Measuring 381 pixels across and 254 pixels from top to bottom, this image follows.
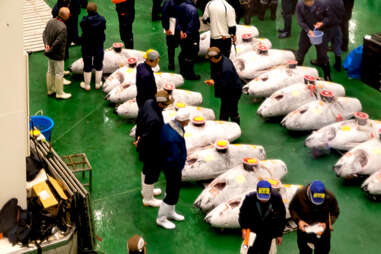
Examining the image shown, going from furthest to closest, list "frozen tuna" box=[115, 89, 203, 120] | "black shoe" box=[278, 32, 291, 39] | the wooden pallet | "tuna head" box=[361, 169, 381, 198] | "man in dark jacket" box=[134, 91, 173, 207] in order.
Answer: "black shoe" box=[278, 32, 291, 39], the wooden pallet, "frozen tuna" box=[115, 89, 203, 120], "tuna head" box=[361, 169, 381, 198], "man in dark jacket" box=[134, 91, 173, 207]

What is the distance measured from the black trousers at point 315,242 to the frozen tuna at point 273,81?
4833 mm

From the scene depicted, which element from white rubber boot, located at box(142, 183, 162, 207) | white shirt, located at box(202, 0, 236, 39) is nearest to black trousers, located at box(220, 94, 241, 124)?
white shirt, located at box(202, 0, 236, 39)

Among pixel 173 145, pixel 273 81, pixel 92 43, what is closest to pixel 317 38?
pixel 273 81

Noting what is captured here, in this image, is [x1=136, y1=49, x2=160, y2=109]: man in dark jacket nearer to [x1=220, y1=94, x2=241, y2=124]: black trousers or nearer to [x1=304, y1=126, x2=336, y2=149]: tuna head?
[x1=220, y1=94, x2=241, y2=124]: black trousers

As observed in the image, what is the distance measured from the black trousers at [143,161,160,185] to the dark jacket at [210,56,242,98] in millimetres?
2256

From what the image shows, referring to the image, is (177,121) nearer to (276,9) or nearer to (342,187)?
(342,187)

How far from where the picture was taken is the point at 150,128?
812cm

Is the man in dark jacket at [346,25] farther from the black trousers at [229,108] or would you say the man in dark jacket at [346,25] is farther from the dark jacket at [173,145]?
the dark jacket at [173,145]

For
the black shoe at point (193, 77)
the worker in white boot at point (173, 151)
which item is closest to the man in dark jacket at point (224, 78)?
the worker in white boot at point (173, 151)

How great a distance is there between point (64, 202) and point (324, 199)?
3.12m

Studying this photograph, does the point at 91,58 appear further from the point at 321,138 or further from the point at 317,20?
the point at 321,138

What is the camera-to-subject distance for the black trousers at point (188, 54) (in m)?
12.5

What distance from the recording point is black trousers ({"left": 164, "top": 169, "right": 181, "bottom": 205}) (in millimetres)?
8109

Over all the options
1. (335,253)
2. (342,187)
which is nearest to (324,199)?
(335,253)
